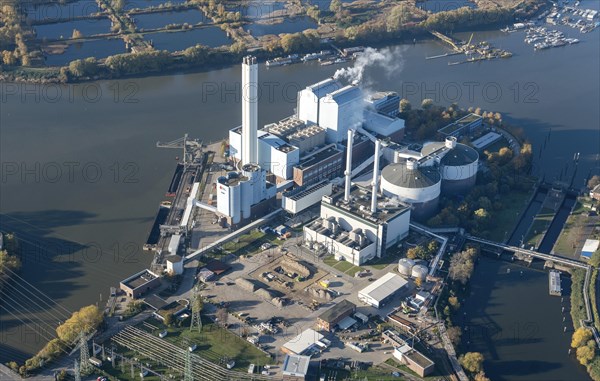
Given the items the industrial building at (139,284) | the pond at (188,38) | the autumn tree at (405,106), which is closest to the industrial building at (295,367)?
the industrial building at (139,284)

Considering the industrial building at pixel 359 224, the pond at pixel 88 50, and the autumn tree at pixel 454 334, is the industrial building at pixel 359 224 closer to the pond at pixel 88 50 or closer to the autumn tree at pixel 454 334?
the autumn tree at pixel 454 334

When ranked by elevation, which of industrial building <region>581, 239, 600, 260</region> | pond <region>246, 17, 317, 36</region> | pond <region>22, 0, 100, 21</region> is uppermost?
pond <region>22, 0, 100, 21</region>

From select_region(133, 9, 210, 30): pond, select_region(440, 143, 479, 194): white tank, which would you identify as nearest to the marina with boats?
select_region(133, 9, 210, 30): pond

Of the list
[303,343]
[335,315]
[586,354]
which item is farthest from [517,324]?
[303,343]

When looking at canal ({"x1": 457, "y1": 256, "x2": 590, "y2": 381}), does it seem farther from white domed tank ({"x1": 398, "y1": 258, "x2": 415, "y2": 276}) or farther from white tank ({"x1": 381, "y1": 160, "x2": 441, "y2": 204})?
white tank ({"x1": 381, "y1": 160, "x2": 441, "y2": 204})

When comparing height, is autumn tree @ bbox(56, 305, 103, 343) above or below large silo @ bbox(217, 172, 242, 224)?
below

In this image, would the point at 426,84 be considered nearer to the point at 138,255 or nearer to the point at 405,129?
the point at 405,129
